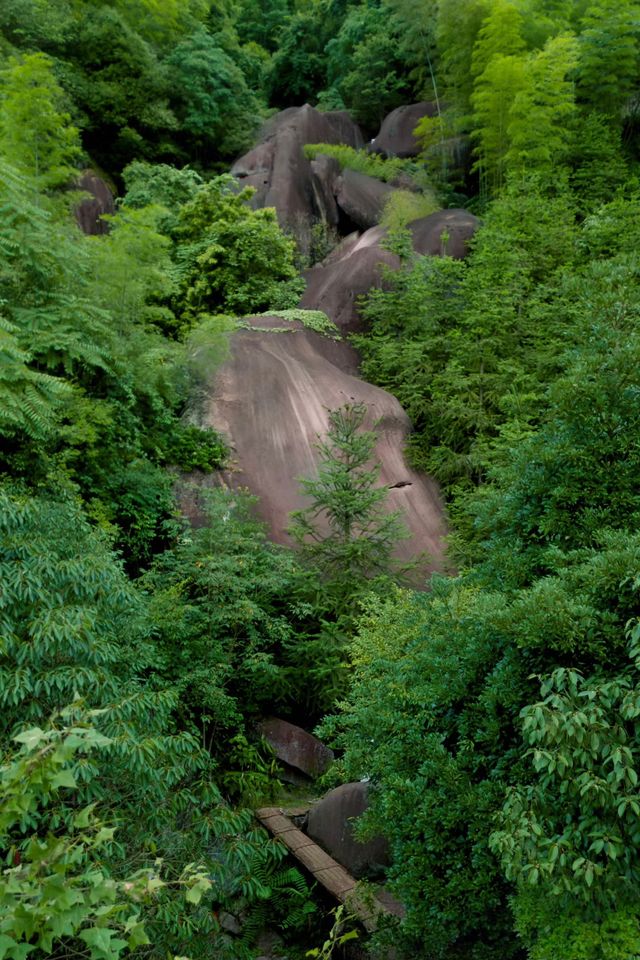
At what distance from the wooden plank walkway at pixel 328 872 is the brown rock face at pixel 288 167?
14852 mm

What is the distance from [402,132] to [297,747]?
19050 mm

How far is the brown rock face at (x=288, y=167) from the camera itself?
685 inches

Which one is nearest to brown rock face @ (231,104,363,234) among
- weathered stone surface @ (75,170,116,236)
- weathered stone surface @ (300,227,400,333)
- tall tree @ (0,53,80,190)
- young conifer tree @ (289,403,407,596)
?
weathered stone surface @ (75,170,116,236)

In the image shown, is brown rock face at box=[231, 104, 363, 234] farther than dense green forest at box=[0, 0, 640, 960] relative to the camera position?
Yes

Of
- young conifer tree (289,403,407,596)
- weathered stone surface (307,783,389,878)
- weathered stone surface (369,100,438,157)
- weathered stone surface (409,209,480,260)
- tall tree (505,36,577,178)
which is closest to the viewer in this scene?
weathered stone surface (307,783,389,878)

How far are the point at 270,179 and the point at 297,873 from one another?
17040 mm

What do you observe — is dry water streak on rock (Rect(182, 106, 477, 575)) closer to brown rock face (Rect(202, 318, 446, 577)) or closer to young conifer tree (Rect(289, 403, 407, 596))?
brown rock face (Rect(202, 318, 446, 577))

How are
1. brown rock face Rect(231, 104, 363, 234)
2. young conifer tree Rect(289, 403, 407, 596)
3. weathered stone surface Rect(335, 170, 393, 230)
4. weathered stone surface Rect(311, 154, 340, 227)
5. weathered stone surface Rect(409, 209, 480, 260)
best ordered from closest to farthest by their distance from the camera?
young conifer tree Rect(289, 403, 407, 596)
weathered stone surface Rect(409, 209, 480, 260)
weathered stone surface Rect(335, 170, 393, 230)
brown rock face Rect(231, 104, 363, 234)
weathered stone surface Rect(311, 154, 340, 227)

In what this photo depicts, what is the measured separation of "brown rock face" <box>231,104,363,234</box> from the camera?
→ 17.4 meters

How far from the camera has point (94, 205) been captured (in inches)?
617

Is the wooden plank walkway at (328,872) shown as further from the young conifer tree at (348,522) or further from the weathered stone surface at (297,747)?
the young conifer tree at (348,522)

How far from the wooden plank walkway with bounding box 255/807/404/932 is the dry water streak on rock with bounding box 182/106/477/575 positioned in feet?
11.7

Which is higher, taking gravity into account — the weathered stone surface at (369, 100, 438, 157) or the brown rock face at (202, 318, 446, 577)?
the weathered stone surface at (369, 100, 438, 157)

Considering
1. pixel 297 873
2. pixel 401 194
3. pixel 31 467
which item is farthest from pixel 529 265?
pixel 297 873
